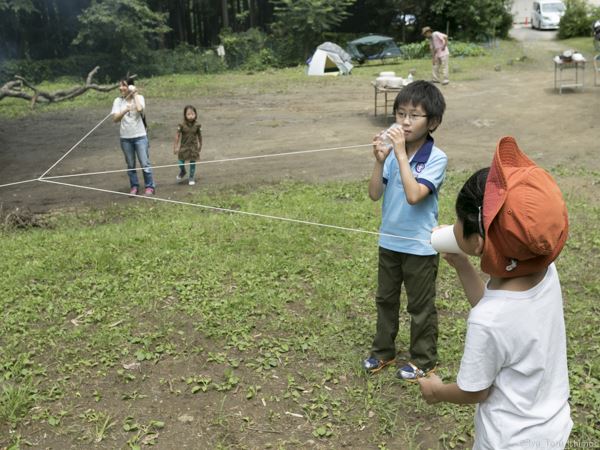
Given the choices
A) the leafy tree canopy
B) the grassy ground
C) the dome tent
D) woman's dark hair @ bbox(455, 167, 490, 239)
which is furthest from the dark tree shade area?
woman's dark hair @ bbox(455, 167, 490, 239)

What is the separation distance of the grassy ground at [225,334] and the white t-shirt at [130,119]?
5.53 ft

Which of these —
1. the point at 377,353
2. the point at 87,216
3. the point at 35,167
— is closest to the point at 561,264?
the point at 377,353

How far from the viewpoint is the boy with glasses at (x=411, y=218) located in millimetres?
2812

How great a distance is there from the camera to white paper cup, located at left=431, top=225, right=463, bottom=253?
5.81ft

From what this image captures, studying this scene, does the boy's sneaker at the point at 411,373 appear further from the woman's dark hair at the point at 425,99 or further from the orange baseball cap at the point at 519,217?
the orange baseball cap at the point at 519,217

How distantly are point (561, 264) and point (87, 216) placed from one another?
5.01 metres

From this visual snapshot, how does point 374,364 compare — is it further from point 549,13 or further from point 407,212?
point 549,13

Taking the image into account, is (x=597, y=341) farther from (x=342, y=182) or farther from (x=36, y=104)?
(x=36, y=104)

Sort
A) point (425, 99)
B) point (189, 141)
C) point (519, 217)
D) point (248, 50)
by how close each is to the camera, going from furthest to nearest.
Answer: point (248, 50) < point (189, 141) < point (425, 99) < point (519, 217)

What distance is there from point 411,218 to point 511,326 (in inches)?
59.6

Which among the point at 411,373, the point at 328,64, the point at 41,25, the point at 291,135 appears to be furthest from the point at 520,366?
the point at 41,25

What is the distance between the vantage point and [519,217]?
136cm

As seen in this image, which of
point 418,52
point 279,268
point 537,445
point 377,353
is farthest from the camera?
point 418,52

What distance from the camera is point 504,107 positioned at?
40.3 feet
